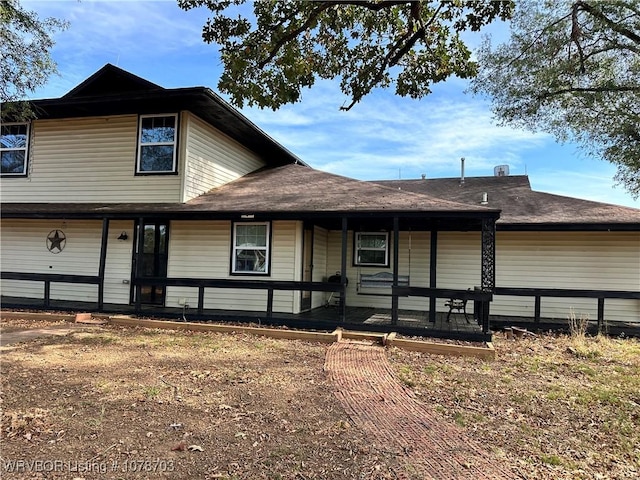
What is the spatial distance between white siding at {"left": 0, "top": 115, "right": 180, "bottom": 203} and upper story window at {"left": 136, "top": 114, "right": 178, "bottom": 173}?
0.63ft

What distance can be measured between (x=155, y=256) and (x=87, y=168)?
3.09 m

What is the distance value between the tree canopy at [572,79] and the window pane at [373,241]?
6276 millimetres

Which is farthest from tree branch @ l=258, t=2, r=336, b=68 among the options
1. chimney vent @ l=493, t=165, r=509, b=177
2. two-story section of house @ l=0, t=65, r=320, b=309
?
chimney vent @ l=493, t=165, r=509, b=177

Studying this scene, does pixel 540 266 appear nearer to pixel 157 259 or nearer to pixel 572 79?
pixel 572 79

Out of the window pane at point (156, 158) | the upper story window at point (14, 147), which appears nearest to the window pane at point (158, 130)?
the window pane at point (156, 158)

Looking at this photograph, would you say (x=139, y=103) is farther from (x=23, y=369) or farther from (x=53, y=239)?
(x=23, y=369)

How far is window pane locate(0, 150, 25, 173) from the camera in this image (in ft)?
39.6

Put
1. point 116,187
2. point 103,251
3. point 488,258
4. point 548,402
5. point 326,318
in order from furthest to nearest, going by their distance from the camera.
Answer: point 116,187 < point 103,251 < point 326,318 < point 488,258 < point 548,402

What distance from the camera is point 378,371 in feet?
20.1

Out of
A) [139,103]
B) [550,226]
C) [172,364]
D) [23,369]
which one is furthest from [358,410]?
[139,103]

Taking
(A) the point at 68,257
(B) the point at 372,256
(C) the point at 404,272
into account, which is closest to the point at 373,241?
(B) the point at 372,256

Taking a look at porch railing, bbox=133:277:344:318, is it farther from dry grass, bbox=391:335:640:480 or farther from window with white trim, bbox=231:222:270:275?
dry grass, bbox=391:335:640:480

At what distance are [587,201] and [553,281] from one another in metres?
3.05

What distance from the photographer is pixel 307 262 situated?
36.2 feet
